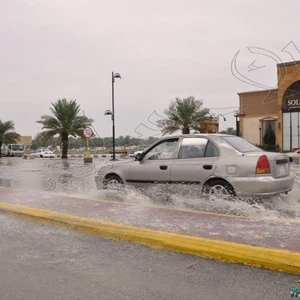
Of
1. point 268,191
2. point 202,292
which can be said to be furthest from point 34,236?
point 268,191

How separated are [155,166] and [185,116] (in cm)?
2899

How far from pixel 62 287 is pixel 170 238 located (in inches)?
61.5

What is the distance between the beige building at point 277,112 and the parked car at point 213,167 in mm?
31160

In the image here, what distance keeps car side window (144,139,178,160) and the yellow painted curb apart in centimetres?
252

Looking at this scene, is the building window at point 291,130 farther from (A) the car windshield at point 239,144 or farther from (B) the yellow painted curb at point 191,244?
(B) the yellow painted curb at point 191,244

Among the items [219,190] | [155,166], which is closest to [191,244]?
[219,190]

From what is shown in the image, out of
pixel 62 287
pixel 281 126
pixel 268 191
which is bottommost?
pixel 62 287

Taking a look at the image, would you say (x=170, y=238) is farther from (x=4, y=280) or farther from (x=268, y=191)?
(x=268, y=191)

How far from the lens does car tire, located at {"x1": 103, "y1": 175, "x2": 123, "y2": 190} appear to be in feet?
29.1

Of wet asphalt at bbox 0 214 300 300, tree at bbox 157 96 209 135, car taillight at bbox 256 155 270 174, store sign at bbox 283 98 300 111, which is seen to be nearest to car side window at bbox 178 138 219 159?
car taillight at bbox 256 155 270 174

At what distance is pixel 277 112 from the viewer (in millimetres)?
38469

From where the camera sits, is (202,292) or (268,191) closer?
(202,292)

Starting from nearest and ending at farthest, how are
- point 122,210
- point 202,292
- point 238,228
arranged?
point 202,292 → point 238,228 → point 122,210

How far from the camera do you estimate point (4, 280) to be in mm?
3879
